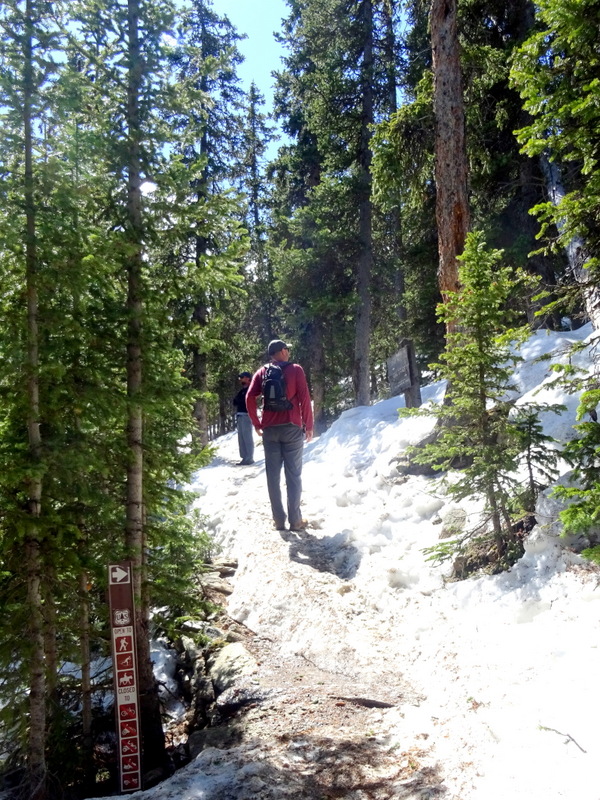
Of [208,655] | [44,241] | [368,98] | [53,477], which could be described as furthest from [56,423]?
[368,98]

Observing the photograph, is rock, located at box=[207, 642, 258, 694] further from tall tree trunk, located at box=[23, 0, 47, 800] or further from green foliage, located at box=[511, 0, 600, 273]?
green foliage, located at box=[511, 0, 600, 273]

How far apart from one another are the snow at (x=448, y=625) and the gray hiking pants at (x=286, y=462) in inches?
21.0

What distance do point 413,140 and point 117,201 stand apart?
6171mm

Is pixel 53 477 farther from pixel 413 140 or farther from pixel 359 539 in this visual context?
pixel 413 140

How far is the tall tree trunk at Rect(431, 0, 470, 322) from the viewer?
28.7ft

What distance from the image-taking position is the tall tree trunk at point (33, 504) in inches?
172

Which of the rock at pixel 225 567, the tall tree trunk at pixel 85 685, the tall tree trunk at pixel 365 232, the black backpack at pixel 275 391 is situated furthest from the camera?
the tall tree trunk at pixel 365 232

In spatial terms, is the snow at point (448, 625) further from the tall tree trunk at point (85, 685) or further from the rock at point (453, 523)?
the tall tree trunk at point (85, 685)

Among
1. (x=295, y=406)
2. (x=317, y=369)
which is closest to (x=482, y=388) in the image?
(x=295, y=406)

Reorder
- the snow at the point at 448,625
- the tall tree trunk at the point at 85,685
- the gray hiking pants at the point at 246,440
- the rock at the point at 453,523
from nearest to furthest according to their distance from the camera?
the snow at the point at 448,625 < the tall tree trunk at the point at 85,685 < the rock at the point at 453,523 < the gray hiking pants at the point at 246,440

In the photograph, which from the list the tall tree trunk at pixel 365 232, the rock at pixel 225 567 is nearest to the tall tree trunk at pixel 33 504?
the rock at pixel 225 567

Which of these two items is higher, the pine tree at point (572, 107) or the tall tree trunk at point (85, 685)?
the pine tree at point (572, 107)

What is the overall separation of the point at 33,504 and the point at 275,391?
440cm

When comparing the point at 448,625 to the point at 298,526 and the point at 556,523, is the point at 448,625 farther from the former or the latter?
the point at 298,526
